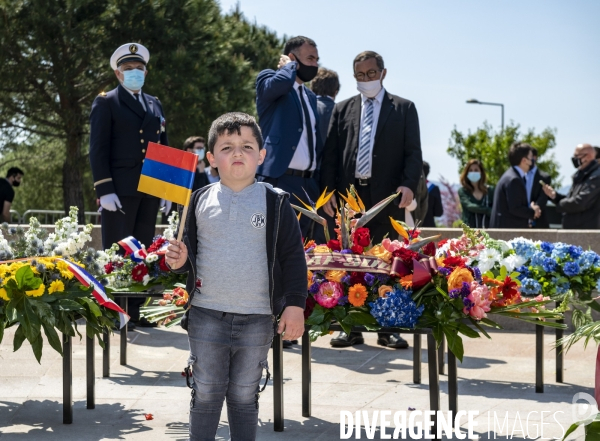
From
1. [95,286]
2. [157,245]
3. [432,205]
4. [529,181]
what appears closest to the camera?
[95,286]

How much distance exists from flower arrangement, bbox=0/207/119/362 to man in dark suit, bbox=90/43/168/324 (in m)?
2.71

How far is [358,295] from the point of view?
5145mm

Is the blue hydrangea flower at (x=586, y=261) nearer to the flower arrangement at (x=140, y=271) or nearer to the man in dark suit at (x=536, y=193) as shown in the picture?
the flower arrangement at (x=140, y=271)

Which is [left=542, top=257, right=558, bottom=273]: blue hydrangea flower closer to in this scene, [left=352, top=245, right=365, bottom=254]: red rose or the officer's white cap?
[left=352, top=245, right=365, bottom=254]: red rose

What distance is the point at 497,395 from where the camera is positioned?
6164 millimetres

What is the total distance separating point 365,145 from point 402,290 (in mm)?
2583

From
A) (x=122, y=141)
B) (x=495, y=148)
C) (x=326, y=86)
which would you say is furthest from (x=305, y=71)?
(x=495, y=148)

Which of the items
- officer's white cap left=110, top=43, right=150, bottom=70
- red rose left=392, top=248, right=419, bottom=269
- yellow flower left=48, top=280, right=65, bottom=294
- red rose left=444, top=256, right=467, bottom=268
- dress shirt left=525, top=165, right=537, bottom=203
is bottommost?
yellow flower left=48, top=280, right=65, bottom=294

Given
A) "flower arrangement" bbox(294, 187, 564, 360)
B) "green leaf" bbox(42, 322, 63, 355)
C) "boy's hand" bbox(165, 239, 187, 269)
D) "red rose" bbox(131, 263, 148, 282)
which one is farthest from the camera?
"red rose" bbox(131, 263, 148, 282)

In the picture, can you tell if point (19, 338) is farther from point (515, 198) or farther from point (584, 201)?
point (584, 201)

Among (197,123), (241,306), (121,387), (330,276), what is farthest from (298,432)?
(197,123)

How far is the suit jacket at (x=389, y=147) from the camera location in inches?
294

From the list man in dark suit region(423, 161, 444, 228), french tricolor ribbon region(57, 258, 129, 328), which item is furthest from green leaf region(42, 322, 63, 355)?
man in dark suit region(423, 161, 444, 228)

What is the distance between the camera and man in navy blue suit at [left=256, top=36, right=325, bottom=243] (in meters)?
7.65
